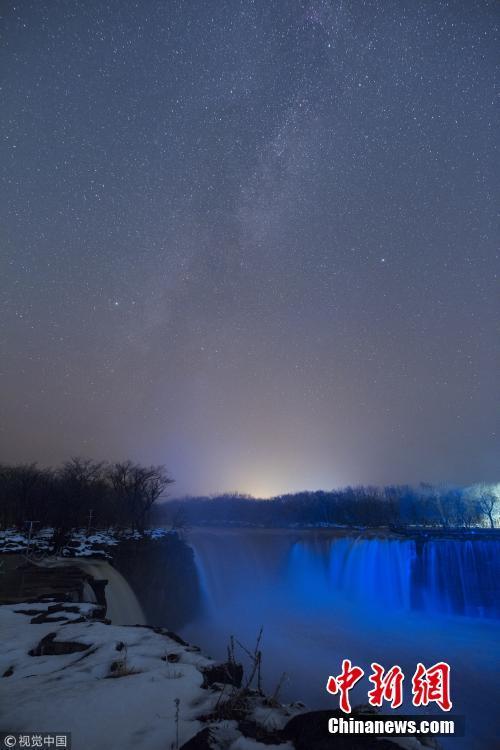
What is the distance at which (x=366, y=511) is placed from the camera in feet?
341

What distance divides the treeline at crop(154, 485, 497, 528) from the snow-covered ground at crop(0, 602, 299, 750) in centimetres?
8503

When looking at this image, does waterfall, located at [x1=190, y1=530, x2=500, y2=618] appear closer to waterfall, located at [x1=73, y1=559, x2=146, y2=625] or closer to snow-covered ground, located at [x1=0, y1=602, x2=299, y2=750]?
waterfall, located at [x1=73, y1=559, x2=146, y2=625]

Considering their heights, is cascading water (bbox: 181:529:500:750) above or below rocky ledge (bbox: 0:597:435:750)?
below

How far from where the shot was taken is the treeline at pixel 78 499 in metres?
47.0

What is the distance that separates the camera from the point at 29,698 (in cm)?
521

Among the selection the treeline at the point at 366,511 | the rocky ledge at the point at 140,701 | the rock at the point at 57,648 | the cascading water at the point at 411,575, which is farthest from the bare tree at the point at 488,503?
the rock at the point at 57,648

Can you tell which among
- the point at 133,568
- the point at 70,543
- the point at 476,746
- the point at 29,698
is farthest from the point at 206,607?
the point at 29,698

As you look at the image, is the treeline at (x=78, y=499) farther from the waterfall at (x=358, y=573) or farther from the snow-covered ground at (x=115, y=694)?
the snow-covered ground at (x=115, y=694)

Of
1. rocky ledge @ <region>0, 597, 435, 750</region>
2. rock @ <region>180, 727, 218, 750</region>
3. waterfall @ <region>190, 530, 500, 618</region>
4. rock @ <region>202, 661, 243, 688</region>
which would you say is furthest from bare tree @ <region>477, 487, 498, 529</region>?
rock @ <region>180, 727, 218, 750</region>

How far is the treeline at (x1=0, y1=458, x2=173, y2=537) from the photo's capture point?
47.0 metres

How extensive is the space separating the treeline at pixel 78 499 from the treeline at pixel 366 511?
2735 centimetres

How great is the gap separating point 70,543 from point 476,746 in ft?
81.2

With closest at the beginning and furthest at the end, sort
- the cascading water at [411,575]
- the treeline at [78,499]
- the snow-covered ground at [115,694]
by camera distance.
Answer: the snow-covered ground at [115,694] → the cascading water at [411,575] → the treeline at [78,499]

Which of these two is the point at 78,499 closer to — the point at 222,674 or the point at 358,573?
the point at 358,573
